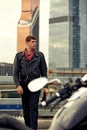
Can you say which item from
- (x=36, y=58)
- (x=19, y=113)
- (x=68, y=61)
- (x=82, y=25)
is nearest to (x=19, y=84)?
(x=36, y=58)

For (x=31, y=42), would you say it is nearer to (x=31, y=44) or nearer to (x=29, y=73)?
(x=31, y=44)

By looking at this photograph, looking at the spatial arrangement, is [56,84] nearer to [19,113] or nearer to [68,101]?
[68,101]

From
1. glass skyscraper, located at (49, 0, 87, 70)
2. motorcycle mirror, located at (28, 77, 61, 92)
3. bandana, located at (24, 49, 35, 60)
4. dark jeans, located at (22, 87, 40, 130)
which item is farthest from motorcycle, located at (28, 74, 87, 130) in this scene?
glass skyscraper, located at (49, 0, 87, 70)

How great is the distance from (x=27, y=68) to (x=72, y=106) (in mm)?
3643

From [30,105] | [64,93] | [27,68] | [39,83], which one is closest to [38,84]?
[39,83]

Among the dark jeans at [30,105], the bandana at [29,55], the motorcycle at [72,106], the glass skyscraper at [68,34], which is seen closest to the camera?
the motorcycle at [72,106]

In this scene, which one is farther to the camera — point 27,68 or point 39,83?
point 27,68

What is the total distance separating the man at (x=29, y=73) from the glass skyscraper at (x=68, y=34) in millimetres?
134082

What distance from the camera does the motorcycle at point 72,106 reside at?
89.3 inches

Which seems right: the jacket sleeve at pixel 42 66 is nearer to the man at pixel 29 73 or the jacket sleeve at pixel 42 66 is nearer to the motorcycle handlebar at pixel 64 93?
the man at pixel 29 73

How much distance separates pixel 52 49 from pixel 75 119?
147m

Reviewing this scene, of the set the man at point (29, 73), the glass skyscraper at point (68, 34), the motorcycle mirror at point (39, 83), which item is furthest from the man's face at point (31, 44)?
the glass skyscraper at point (68, 34)

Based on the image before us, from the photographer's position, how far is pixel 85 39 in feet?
475

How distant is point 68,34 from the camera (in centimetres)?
14362
